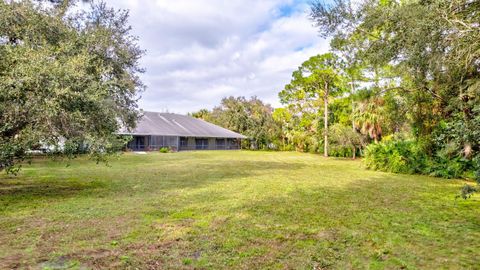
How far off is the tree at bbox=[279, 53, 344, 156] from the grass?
19.9 metres

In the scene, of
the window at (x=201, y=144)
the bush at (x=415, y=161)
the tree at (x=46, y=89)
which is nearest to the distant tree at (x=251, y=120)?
the window at (x=201, y=144)

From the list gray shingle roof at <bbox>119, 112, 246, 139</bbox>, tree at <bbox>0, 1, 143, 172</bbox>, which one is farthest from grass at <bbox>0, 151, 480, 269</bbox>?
gray shingle roof at <bbox>119, 112, 246, 139</bbox>

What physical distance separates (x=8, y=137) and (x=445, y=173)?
1576 centimetres

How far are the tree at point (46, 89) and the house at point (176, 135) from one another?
20.0 meters

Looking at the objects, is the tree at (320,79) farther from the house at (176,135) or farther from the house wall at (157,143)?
the house wall at (157,143)

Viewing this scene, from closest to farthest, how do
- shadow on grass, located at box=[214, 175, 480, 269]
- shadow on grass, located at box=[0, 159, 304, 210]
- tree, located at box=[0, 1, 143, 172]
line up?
shadow on grass, located at box=[214, 175, 480, 269]
tree, located at box=[0, 1, 143, 172]
shadow on grass, located at box=[0, 159, 304, 210]

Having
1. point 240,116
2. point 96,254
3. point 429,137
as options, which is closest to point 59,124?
point 96,254

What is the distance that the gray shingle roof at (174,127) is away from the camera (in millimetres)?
31984

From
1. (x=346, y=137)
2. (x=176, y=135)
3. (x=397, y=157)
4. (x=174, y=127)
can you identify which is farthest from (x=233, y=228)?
(x=174, y=127)

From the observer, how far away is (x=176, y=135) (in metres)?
33.2

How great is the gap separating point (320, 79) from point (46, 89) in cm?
2576

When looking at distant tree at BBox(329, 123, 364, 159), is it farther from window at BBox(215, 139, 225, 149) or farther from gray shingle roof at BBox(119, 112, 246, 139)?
window at BBox(215, 139, 225, 149)

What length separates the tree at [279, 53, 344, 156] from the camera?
27519mm

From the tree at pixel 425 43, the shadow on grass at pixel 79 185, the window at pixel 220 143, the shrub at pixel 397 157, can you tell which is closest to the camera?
the tree at pixel 425 43
